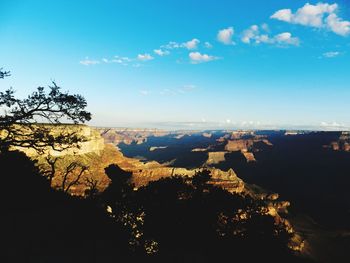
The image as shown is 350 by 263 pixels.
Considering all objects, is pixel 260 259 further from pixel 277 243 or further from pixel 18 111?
pixel 18 111

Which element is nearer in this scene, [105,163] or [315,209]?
[105,163]

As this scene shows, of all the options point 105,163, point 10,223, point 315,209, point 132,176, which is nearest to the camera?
point 10,223

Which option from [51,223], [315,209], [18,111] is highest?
[18,111]

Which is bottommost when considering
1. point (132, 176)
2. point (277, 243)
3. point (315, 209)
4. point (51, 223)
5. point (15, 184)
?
point (315, 209)

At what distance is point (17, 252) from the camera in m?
25.0

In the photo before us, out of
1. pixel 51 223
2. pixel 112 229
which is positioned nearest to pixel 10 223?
pixel 51 223

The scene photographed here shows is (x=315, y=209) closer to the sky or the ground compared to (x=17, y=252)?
closer to the ground

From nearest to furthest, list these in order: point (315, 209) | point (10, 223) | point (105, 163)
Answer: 1. point (10, 223)
2. point (105, 163)
3. point (315, 209)

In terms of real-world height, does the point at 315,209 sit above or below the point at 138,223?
below

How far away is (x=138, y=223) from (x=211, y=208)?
8160 mm

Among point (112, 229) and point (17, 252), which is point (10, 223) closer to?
point (17, 252)

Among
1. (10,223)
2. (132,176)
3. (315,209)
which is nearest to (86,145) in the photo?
(132,176)

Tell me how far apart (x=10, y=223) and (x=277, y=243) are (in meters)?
25.6

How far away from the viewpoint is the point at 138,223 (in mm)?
34438
